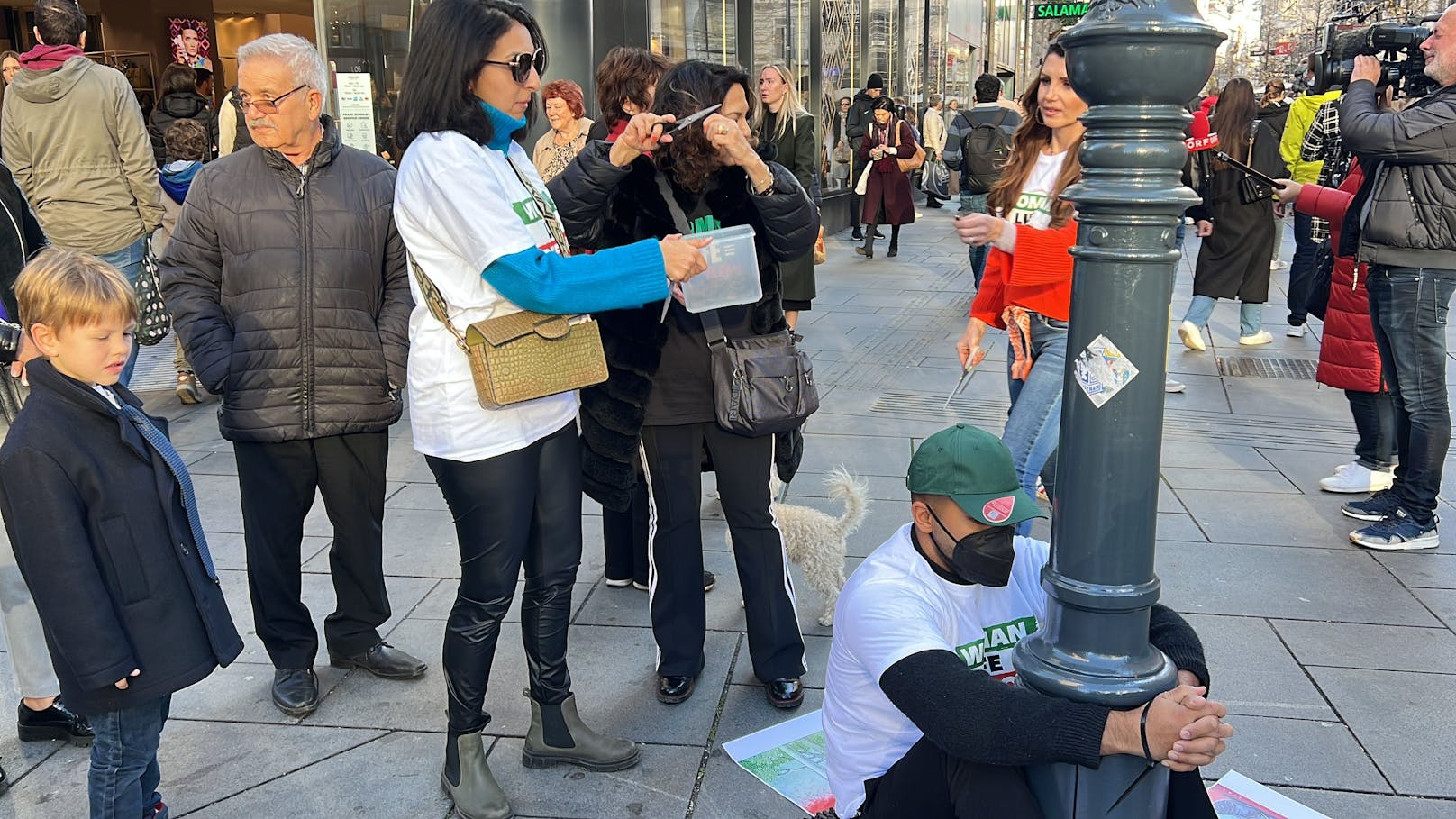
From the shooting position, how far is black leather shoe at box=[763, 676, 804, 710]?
345 cm

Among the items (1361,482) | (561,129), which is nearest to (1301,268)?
(1361,482)

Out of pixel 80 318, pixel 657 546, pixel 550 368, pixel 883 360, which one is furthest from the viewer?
pixel 883 360

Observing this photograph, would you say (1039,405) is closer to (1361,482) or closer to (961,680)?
(961,680)

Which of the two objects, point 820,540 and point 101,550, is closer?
point 101,550

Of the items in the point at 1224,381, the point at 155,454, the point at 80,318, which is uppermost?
the point at 80,318

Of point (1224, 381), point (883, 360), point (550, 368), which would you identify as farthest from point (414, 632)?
point (1224, 381)

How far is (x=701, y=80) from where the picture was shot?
10.8 feet

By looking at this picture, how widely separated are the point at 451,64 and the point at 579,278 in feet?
1.86

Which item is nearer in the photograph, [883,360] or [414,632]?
[414,632]

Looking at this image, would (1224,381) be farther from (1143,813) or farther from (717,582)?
(1143,813)

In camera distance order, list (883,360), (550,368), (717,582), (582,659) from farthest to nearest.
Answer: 1. (883,360)
2. (717,582)
3. (582,659)
4. (550,368)

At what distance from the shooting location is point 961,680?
2047 millimetres

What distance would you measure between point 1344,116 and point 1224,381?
3.34 meters

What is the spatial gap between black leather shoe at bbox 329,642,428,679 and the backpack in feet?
25.2
